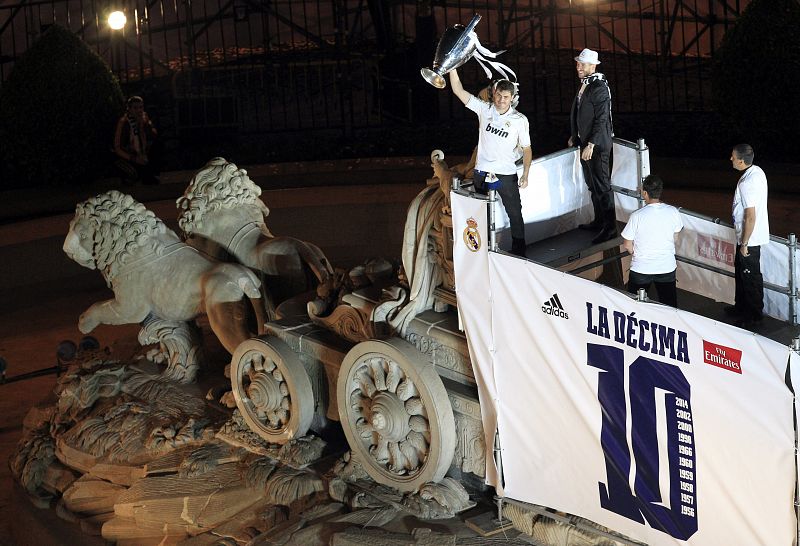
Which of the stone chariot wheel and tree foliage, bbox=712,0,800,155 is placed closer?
the stone chariot wheel

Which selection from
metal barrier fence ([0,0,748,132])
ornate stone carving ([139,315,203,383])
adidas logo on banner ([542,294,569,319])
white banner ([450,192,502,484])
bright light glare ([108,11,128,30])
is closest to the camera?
adidas logo on banner ([542,294,569,319])

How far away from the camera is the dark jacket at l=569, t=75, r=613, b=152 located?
8875 millimetres

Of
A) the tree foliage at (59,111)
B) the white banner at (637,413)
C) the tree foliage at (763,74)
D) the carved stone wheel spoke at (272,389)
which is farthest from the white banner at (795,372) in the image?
the tree foliage at (59,111)

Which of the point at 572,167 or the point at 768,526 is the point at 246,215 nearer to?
the point at 572,167

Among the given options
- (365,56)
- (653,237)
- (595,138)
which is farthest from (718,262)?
(365,56)

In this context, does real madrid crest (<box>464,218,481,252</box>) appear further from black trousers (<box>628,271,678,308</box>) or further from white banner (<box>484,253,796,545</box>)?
black trousers (<box>628,271,678,308</box>)

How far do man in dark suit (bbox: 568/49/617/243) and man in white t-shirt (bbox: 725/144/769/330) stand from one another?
1.16 m

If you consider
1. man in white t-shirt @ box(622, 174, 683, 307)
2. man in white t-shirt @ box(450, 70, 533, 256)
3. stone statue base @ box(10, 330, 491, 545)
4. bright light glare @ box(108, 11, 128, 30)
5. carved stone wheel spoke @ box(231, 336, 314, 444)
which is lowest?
stone statue base @ box(10, 330, 491, 545)

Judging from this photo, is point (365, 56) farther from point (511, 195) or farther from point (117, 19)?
point (511, 195)

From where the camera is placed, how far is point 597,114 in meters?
8.91

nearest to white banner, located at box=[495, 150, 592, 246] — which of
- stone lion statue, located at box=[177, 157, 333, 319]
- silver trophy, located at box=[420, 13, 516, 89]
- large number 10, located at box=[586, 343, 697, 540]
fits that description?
silver trophy, located at box=[420, 13, 516, 89]

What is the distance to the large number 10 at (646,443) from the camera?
6844mm

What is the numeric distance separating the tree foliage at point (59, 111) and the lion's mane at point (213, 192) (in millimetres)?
6311

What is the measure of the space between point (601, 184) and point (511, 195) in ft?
3.07
